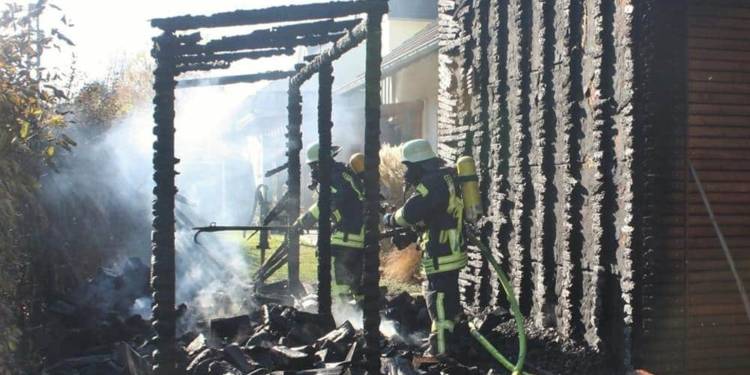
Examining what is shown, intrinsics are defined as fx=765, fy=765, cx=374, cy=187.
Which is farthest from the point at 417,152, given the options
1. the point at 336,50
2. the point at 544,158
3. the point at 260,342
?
the point at 260,342

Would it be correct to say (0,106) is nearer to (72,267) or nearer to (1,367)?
(1,367)

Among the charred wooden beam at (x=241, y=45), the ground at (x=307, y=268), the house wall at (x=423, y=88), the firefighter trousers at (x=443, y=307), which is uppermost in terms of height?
the house wall at (x=423, y=88)

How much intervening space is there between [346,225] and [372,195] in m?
3.44

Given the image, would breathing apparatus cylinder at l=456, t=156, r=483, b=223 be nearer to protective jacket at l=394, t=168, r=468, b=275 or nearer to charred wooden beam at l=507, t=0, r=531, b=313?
protective jacket at l=394, t=168, r=468, b=275

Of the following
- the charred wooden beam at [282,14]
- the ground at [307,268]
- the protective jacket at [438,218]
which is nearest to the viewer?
the charred wooden beam at [282,14]

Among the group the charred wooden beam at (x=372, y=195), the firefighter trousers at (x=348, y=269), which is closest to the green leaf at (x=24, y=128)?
the charred wooden beam at (x=372, y=195)

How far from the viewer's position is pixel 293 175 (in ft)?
34.0

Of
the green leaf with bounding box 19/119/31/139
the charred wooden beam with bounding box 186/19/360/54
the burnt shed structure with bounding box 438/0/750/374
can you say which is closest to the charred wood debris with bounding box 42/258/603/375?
the burnt shed structure with bounding box 438/0/750/374

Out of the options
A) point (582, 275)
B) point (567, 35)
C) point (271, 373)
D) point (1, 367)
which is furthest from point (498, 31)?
point (1, 367)

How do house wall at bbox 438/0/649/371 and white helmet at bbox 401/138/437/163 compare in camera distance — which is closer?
house wall at bbox 438/0/649/371

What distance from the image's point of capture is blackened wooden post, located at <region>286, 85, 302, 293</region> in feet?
32.4

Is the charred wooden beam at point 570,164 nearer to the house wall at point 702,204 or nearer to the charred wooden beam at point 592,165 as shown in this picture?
the charred wooden beam at point 592,165

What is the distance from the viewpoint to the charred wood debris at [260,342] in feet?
19.6

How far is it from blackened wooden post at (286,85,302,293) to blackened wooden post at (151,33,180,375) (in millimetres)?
3704
